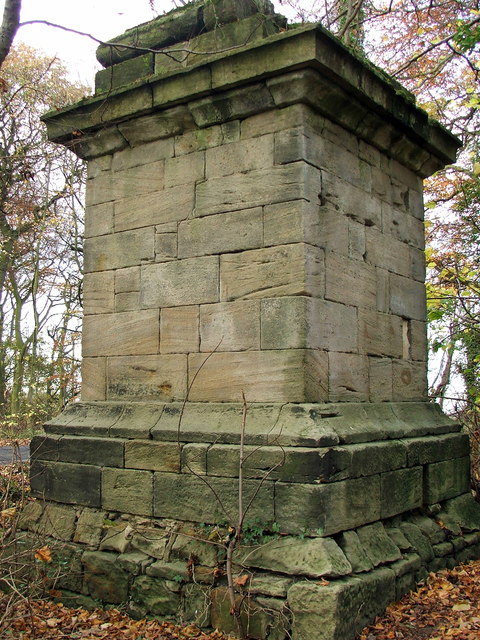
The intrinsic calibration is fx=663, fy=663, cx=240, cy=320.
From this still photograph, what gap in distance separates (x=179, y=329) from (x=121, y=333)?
1.90ft

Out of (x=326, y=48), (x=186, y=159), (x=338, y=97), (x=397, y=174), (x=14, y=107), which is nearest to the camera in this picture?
(x=326, y=48)

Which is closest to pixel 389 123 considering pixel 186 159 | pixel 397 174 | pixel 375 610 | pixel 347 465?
pixel 397 174

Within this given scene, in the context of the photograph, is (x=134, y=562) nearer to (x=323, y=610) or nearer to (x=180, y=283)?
(x=323, y=610)

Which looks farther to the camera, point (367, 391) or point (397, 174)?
point (397, 174)

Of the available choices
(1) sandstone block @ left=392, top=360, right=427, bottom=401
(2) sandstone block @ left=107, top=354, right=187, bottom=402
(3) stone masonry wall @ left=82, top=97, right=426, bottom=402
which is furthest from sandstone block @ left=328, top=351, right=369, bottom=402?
(2) sandstone block @ left=107, top=354, right=187, bottom=402

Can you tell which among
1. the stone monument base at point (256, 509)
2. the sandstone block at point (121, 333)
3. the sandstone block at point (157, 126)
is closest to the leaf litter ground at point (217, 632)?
the stone monument base at point (256, 509)

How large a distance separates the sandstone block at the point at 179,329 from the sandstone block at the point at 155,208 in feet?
2.32

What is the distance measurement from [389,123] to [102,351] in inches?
114

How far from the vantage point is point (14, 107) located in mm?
15492

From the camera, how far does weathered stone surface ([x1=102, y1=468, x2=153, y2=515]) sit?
15.3 ft

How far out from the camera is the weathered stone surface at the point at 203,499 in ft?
13.6

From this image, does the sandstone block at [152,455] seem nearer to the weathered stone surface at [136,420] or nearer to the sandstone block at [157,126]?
the weathered stone surface at [136,420]

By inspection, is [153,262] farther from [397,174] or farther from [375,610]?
[375,610]

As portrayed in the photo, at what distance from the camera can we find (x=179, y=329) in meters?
4.87
